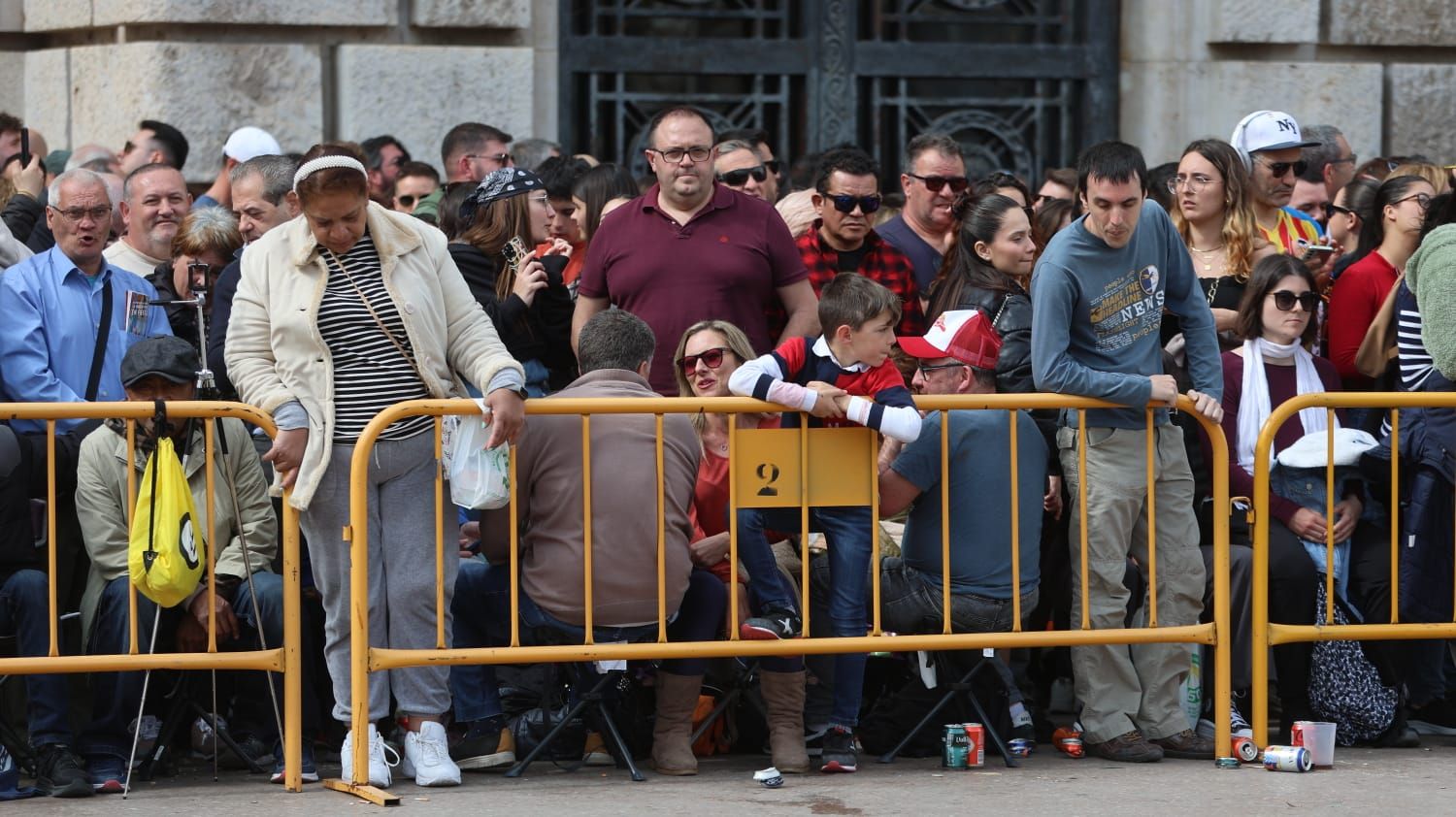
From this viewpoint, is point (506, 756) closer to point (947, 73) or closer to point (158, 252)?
point (158, 252)

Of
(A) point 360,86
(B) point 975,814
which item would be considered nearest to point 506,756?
(B) point 975,814

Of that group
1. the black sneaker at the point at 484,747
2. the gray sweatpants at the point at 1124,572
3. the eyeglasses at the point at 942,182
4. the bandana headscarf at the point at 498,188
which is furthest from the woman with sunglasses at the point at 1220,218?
the black sneaker at the point at 484,747

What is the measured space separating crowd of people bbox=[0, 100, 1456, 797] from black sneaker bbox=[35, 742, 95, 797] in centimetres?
1

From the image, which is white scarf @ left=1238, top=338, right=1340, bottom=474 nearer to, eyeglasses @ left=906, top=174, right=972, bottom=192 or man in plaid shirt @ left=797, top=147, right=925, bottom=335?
→ man in plaid shirt @ left=797, top=147, right=925, bottom=335

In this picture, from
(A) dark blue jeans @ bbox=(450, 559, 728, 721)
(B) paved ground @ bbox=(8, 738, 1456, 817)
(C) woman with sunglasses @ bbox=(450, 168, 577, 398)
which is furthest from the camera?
(C) woman with sunglasses @ bbox=(450, 168, 577, 398)

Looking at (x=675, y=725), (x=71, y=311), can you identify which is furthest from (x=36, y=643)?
(x=675, y=725)

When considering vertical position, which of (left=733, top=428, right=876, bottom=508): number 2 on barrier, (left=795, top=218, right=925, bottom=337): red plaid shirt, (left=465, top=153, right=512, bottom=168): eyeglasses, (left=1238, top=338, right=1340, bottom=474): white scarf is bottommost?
(left=733, top=428, right=876, bottom=508): number 2 on barrier

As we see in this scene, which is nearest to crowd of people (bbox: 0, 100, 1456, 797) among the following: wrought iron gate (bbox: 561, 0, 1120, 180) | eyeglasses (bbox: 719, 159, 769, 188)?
eyeglasses (bbox: 719, 159, 769, 188)

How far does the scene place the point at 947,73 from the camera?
1191cm

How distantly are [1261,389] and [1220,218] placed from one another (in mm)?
955

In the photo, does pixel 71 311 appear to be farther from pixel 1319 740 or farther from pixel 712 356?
pixel 1319 740

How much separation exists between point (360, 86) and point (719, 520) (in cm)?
424

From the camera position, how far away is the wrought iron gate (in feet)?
37.8

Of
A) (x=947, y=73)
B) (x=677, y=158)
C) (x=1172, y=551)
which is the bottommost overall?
(x=1172, y=551)
